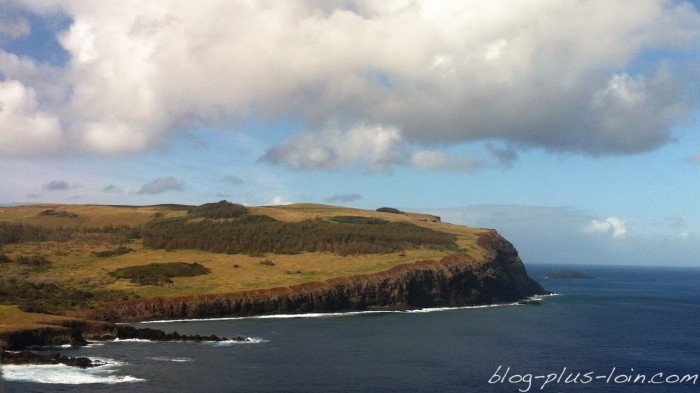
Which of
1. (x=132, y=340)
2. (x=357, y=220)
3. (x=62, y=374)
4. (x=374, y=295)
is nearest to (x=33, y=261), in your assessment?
(x=132, y=340)

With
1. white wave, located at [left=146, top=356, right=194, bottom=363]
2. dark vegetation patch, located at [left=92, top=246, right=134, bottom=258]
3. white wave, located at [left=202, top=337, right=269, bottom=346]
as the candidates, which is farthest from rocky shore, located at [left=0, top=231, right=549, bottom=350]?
dark vegetation patch, located at [left=92, top=246, right=134, bottom=258]

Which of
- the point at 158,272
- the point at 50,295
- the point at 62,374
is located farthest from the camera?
the point at 158,272

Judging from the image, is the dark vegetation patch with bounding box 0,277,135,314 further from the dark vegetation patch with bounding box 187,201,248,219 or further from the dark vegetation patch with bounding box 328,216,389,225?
the dark vegetation patch with bounding box 328,216,389,225

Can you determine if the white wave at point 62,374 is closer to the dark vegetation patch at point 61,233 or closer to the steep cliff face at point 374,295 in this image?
the steep cliff face at point 374,295

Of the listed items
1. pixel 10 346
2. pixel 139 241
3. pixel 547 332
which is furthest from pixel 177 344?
pixel 139 241

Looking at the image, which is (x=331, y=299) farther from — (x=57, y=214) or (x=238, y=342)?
(x=57, y=214)

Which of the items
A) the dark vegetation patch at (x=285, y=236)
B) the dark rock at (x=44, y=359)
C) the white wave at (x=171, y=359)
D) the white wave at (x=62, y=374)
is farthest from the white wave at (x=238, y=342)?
the dark vegetation patch at (x=285, y=236)
